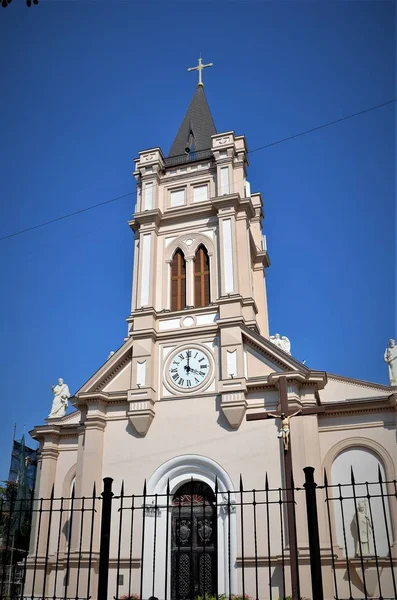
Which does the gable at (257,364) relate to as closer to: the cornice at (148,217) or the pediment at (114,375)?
the pediment at (114,375)

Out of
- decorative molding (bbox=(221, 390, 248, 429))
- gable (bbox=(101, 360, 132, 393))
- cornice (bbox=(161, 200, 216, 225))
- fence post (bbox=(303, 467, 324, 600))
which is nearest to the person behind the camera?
fence post (bbox=(303, 467, 324, 600))

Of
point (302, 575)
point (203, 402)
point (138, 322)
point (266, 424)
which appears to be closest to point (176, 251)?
point (138, 322)

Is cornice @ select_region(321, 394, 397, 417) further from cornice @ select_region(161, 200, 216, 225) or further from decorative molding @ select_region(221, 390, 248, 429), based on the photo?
cornice @ select_region(161, 200, 216, 225)

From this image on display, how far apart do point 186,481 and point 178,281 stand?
336 inches

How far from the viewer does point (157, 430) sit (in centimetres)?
2097

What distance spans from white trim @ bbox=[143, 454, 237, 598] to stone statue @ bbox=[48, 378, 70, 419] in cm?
729

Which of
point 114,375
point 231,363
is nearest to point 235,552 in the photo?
point 231,363

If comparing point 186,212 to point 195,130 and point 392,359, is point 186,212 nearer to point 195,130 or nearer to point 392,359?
point 195,130

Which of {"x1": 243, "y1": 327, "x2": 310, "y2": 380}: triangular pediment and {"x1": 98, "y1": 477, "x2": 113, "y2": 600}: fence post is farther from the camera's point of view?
{"x1": 243, "y1": 327, "x2": 310, "y2": 380}: triangular pediment

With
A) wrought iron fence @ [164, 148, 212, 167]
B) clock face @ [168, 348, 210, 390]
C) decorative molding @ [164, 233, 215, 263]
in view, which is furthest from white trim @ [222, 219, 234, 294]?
wrought iron fence @ [164, 148, 212, 167]

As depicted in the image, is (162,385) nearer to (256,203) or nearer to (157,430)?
(157,430)

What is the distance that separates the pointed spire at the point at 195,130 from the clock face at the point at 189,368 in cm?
1132

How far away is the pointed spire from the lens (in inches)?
1138

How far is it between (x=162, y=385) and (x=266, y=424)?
4487mm
